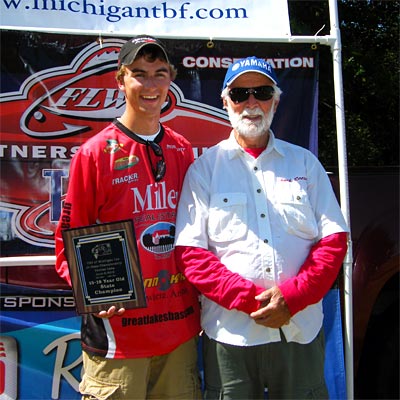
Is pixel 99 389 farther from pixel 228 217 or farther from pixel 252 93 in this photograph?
pixel 252 93

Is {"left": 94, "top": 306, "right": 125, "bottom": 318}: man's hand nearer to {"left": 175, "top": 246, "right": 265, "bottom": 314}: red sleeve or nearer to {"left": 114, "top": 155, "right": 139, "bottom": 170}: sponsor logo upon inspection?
{"left": 175, "top": 246, "right": 265, "bottom": 314}: red sleeve

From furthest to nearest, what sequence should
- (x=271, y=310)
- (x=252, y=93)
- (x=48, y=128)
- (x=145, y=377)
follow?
(x=48, y=128)
(x=252, y=93)
(x=145, y=377)
(x=271, y=310)

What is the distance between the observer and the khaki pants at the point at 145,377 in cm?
229

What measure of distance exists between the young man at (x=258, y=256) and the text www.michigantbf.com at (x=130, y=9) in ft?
3.63

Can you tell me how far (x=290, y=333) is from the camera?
7.59 ft

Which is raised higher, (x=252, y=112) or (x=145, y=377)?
(x=252, y=112)

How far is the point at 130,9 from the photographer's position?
3.36m

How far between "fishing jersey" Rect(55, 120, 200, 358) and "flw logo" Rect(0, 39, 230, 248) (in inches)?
37.8

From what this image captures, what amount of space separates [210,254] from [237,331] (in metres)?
0.35

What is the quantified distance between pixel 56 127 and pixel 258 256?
5.45 ft

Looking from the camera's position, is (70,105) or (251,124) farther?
(70,105)

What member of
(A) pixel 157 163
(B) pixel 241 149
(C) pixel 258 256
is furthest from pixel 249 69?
(C) pixel 258 256

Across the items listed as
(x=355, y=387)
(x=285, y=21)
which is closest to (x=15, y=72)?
(x=285, y=21)

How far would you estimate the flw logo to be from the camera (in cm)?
324
